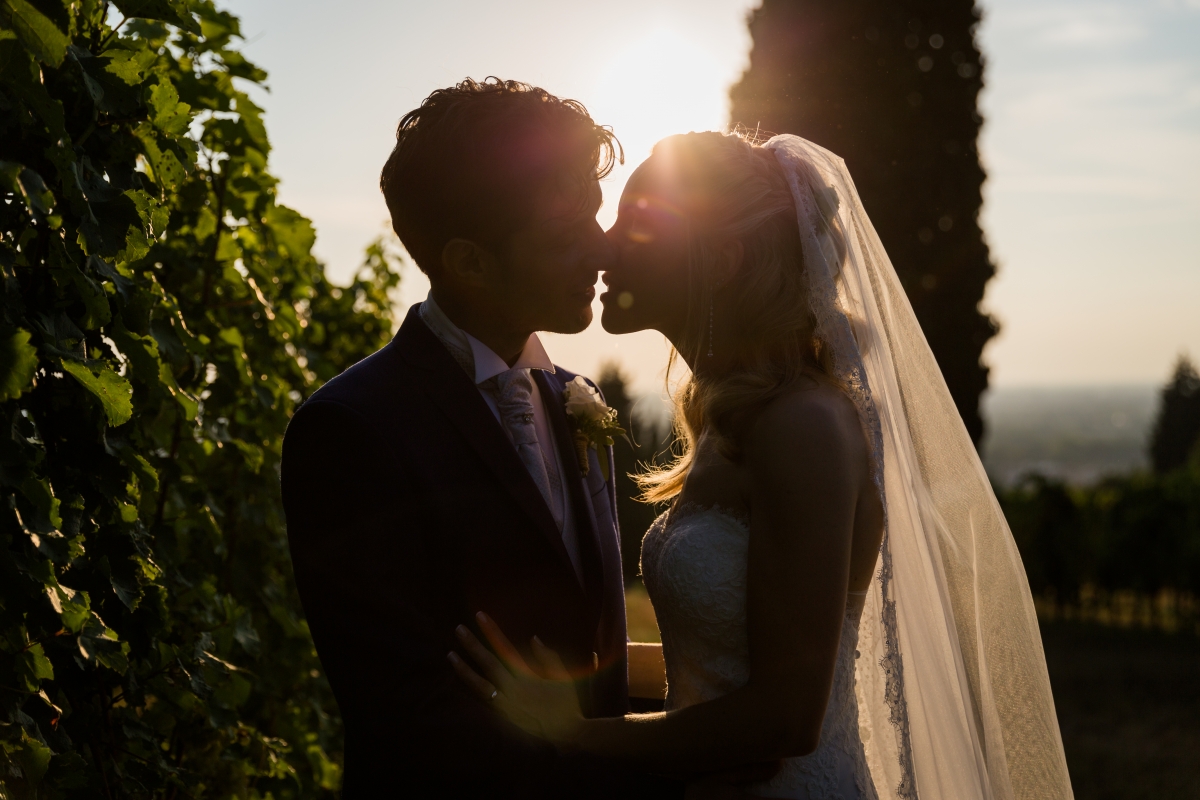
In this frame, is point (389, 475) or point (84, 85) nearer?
point (84, 85)

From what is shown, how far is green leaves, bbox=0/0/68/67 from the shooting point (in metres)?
1.42

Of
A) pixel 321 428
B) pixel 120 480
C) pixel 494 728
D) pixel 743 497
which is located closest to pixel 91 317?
pixel 120 480

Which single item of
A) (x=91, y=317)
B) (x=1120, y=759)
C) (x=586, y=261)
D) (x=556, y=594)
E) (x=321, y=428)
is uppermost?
(x=586, y=261)

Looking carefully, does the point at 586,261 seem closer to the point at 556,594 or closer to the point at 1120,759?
the point at 556,594

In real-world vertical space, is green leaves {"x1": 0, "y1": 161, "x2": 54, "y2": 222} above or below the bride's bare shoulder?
above

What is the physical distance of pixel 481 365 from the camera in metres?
2.74

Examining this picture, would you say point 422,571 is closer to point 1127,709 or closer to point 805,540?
point 805,540

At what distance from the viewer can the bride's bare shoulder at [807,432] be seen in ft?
7.99

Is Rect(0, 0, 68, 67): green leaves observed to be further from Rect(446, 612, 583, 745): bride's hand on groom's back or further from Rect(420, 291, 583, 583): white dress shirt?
Rect(446, 612, 583, 745): bride's hand on groom's back

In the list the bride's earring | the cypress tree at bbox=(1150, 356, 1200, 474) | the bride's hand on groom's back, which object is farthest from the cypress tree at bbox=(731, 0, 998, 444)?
the cypress tree at bbox=(1150, 356, 1200, 474)

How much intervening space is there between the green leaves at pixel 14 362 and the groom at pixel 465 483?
934 mm

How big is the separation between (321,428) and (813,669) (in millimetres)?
1374

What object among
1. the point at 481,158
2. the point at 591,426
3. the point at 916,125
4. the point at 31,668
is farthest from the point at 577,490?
the point at 916,125

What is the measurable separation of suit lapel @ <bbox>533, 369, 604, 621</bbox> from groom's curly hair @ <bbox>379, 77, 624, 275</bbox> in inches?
24.2
